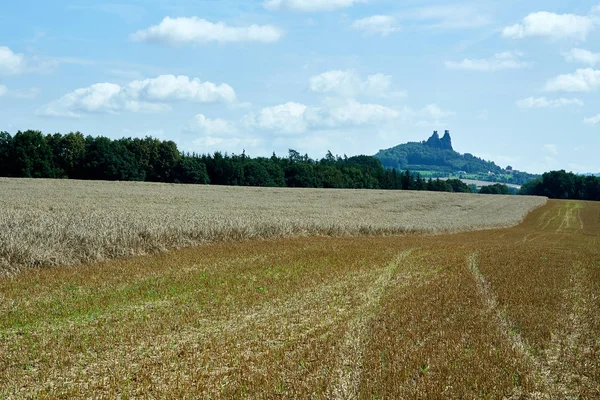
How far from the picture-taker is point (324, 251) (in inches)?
863

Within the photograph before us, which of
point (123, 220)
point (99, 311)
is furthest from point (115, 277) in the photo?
point (123, 220)

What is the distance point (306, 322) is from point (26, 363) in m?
5.30

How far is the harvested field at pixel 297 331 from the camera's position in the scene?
26.2 ft

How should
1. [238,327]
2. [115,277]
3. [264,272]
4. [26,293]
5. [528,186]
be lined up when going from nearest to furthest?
[238,327]
[26,293]
[115,277]
[264,272]
[528,186]

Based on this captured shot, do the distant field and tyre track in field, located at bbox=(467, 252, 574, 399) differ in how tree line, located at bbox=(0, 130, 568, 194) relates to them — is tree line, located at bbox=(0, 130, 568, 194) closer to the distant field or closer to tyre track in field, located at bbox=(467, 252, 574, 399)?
the distant field

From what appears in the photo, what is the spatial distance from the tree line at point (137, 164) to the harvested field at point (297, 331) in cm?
6580

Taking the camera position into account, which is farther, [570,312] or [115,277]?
[115,277]

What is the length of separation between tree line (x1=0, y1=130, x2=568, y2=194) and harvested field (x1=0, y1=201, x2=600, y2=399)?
65.8 meters

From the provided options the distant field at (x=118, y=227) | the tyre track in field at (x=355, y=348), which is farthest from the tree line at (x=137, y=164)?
the tyre track in field at (x=355, y=348)

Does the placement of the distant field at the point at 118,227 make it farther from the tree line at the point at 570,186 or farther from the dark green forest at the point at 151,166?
the tree line at the point at 570,186

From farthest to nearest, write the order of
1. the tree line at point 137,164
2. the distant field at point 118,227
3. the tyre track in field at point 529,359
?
the tree line at point 137,164
the distant field at point 118,227
the tyre track in field at point 529,359

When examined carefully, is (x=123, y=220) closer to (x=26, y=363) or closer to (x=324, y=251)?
(x=324, y=251)

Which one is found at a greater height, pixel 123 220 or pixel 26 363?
pixel 123 220

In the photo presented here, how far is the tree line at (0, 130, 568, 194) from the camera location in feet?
245
